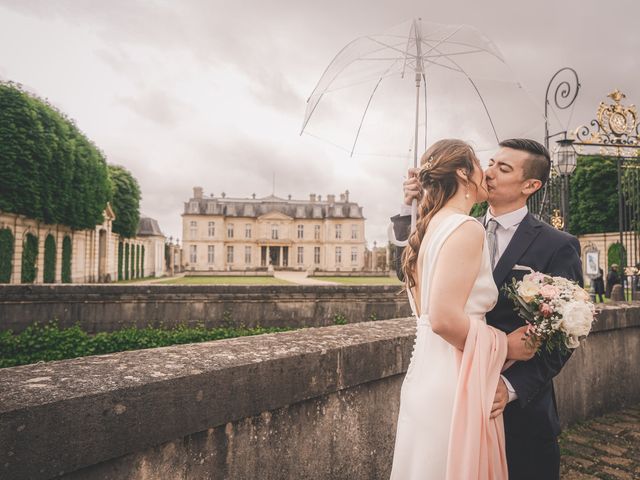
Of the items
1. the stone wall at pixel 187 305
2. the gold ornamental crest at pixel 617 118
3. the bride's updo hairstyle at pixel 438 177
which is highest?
the gold ornamental crest at pixel 617 118

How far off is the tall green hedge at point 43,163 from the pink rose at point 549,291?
22006 mm

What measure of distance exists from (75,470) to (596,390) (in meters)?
4.39

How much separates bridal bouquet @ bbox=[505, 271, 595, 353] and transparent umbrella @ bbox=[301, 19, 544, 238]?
4.99 feet

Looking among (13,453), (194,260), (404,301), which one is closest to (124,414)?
(13,453)

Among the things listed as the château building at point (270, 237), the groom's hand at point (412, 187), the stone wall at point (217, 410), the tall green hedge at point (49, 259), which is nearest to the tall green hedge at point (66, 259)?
the tall green hedge at point (49, 259)

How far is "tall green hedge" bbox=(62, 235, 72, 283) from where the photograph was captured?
1001 inches

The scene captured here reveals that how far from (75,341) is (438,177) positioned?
7563 mm

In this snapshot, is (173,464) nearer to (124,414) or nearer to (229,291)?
(124,414)

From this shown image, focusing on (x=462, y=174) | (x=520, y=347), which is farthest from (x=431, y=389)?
(x=462, y=174)

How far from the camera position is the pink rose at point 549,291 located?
160 cm

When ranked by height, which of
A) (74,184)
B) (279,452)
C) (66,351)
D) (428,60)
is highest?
(74,184)

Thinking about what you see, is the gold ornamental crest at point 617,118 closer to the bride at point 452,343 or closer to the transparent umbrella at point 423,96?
the transparent umbrella at point 423,96

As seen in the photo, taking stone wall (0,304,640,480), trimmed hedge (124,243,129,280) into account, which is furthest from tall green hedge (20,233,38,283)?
stone wall (0,304,640,480)

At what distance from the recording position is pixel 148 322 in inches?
333
